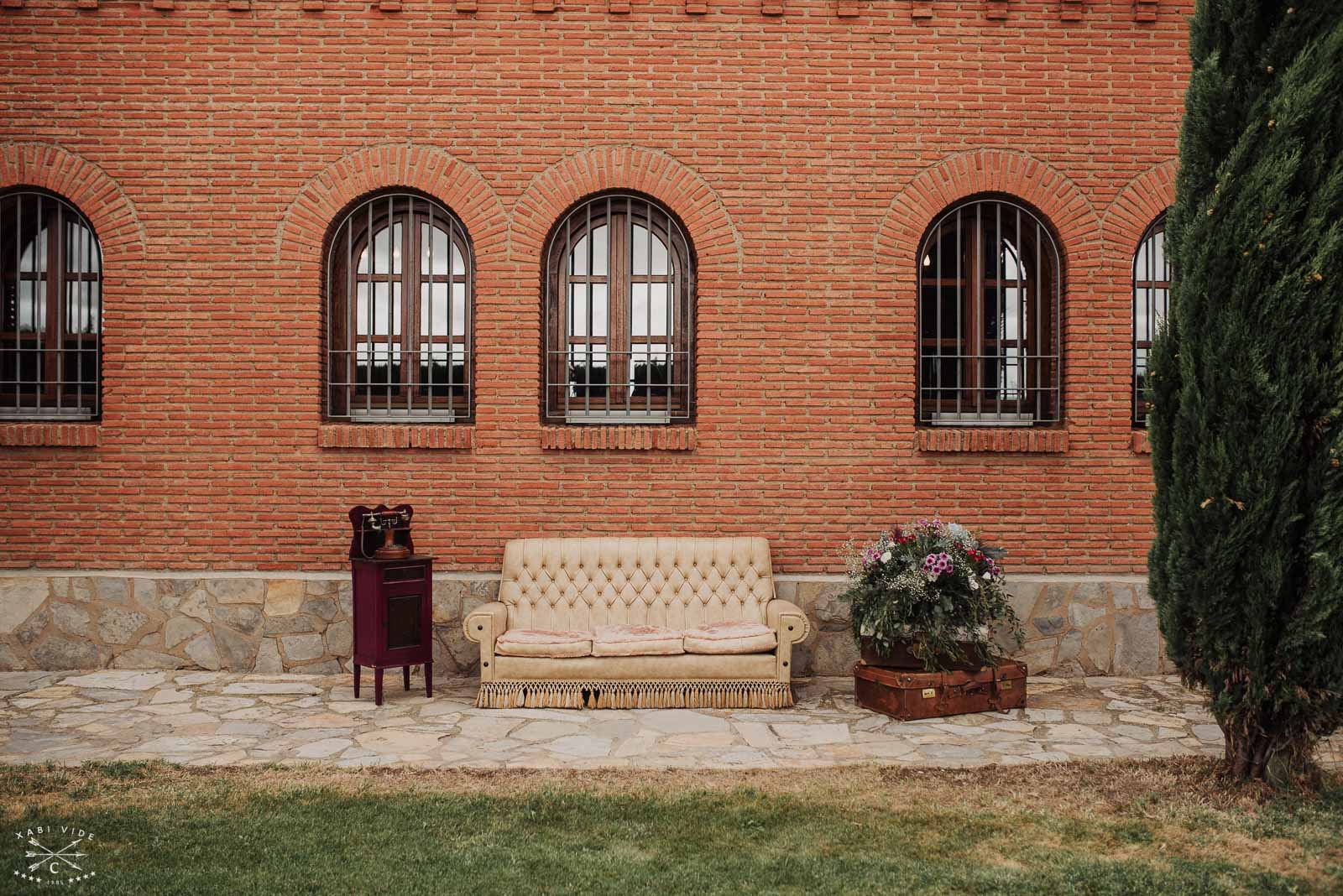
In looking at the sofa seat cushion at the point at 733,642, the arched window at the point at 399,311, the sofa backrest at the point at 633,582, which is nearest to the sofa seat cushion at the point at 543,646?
the sofa backrest at the point at 633,582

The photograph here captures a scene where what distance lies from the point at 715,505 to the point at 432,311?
2661 millimetres

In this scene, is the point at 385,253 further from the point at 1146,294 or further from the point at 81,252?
the point at 1146,294

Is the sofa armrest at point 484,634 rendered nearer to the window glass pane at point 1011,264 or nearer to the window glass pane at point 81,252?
the window glass pane at point 81,252

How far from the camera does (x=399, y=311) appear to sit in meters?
7.99

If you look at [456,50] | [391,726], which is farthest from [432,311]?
[391,726]

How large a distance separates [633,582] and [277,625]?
2684 mm

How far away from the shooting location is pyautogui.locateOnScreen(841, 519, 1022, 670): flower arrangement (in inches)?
257

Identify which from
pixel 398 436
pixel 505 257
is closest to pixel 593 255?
pixel 505 257

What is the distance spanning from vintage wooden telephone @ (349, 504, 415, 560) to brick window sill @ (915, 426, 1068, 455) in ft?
12.6

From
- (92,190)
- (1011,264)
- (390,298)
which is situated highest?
(92,190)

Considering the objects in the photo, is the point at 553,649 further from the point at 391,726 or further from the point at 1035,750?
the point at 1035,750

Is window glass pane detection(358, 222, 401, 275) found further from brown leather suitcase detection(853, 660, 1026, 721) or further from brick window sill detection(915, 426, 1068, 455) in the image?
brown leather suitcase detection(853, 660, 1026, 721)

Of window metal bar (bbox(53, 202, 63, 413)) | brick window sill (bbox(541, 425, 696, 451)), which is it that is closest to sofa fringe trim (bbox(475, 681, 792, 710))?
brick window sill (bbox(541, 425, 696, 451))

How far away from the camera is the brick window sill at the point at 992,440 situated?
777 centimetres
